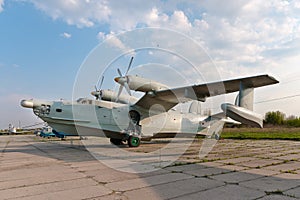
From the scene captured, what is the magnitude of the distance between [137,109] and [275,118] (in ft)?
174

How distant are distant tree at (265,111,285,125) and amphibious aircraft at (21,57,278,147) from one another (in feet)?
159

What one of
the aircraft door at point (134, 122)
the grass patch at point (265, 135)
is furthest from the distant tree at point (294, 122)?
the aircraft door at point (134, 122)

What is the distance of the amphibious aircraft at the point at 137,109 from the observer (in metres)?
9.50

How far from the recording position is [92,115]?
1335 cm

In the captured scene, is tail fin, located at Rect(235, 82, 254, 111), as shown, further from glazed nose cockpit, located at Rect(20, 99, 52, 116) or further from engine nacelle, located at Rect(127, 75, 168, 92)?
glazed nose cockpit, located at Rect(20, 99, 52, 116)

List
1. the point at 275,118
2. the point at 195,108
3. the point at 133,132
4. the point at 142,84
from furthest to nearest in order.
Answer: the point at 275,118
the point at 195,108
the point at 133,132
the point at 142,84

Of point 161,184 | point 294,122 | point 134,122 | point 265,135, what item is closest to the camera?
point 161,184

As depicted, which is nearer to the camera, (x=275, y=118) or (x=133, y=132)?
(x=133, y=132)

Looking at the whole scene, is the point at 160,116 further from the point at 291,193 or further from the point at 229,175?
the point at 291,193

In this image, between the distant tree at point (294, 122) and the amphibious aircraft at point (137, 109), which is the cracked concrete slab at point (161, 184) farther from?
the distant tree at point (294, 122)

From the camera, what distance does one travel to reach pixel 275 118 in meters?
56.9

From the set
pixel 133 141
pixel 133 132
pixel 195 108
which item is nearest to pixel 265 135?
pixel 195 108

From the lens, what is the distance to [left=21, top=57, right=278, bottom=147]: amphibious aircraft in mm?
9503

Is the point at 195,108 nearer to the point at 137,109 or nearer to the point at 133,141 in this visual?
the point at 137,109
